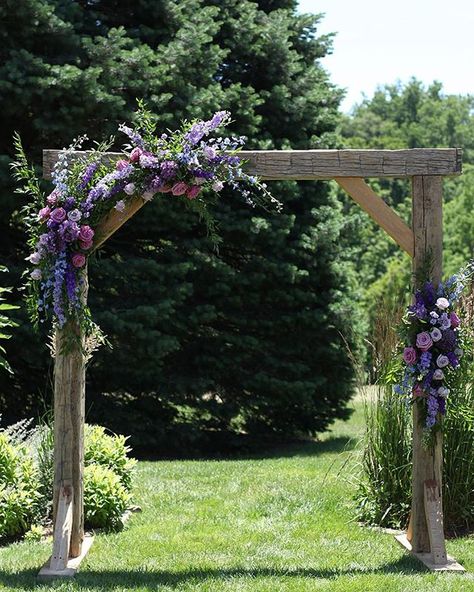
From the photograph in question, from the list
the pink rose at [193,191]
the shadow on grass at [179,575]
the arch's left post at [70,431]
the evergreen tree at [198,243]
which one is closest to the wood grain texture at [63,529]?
the arch's left post at [70,431]

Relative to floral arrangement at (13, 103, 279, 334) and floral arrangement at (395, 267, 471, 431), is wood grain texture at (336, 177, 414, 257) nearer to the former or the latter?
floral arrangement at (395, 267, 471, 431)

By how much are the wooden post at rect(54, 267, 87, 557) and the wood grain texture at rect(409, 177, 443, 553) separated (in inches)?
84.1

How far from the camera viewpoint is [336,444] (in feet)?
38.9

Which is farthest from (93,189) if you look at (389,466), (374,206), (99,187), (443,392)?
(389,466)

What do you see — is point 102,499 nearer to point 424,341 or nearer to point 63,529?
point 63,529

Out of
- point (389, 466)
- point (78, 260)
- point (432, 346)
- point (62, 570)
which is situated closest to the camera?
point (62, 570)

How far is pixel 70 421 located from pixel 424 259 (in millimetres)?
2462

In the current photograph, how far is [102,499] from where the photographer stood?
268 inches

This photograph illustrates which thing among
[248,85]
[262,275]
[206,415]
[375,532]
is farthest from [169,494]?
[248,85]

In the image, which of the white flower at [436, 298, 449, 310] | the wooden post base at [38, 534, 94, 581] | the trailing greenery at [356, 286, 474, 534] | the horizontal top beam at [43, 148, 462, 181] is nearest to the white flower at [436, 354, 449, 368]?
the white flower at [436, 298, 449, 310]

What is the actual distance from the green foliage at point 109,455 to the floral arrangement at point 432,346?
8.04ft

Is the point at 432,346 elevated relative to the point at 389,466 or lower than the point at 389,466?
elevated

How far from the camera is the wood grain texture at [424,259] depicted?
6.24 meters

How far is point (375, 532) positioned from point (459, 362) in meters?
Result: 1.46
